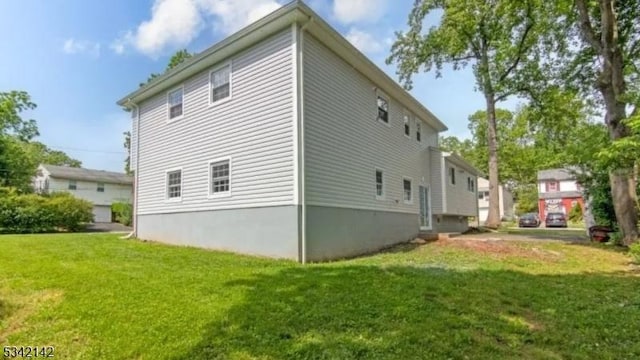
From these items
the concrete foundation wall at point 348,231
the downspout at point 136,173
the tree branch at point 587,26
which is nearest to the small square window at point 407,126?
the concrete foundation wall at point 348,231

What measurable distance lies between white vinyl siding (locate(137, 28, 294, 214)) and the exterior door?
29.7ft

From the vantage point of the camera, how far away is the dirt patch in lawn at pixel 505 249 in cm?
1041

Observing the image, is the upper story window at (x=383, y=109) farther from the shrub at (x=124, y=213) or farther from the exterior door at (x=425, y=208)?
the shrub at (x=124, y=213)

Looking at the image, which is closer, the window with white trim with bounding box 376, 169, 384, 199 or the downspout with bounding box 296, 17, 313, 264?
the downspout with bounding box 296, 17, 313, 264

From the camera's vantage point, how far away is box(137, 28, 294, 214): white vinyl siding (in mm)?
9664

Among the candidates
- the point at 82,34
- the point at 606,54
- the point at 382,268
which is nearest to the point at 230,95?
the point at 82,34

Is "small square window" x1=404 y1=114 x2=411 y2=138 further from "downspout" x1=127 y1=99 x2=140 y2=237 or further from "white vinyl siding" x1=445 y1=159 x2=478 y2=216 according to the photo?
"downspout" x1=127 y1=99 x2=140 y2=237

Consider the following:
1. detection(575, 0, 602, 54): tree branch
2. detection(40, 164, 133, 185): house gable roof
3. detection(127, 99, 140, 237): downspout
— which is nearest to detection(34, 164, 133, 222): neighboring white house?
detection(40, 164, 133, 185): house gable roof

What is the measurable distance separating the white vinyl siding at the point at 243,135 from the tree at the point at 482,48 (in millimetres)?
14936

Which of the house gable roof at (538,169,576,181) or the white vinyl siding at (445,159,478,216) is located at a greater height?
the house gable roof at (538,169,576,181)

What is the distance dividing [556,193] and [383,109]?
4059 centimetres

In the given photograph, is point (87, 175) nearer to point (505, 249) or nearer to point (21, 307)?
point (21, 307)

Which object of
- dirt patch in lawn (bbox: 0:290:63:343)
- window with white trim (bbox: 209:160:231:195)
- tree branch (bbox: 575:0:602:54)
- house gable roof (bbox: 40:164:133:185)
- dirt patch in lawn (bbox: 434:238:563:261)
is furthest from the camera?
house gable roof (bbox: 40:164:133:185)

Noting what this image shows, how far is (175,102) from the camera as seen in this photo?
43.7 ft
